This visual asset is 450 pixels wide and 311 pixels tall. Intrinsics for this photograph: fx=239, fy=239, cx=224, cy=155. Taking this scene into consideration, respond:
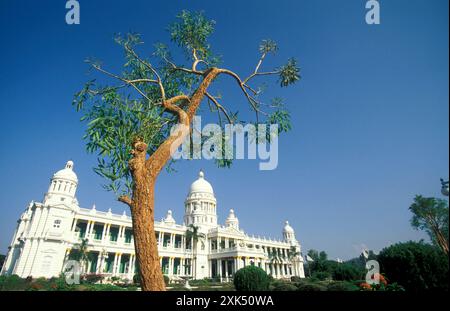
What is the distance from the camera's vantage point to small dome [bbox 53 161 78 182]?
40.0 metres

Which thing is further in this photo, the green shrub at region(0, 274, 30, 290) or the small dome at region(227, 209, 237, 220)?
the small dome at region(227, 209, 237, 220)

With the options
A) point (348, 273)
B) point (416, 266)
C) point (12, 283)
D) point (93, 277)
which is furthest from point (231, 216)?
point (416, 266)

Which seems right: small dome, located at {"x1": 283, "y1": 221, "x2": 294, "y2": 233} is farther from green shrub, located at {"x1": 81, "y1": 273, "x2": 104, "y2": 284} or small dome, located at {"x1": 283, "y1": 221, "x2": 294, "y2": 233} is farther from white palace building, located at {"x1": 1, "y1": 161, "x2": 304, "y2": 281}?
green shrub, located at {"x1": 81, "y1": 273, "x2": 104, "y2": 284}

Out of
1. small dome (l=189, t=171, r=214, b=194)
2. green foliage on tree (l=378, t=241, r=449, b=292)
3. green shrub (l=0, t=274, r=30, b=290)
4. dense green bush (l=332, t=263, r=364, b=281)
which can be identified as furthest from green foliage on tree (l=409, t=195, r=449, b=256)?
green shrub (l=0, t=274, r=30, b=290)

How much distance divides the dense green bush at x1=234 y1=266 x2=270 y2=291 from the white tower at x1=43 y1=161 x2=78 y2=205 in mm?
33271

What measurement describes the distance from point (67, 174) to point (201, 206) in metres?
34.9

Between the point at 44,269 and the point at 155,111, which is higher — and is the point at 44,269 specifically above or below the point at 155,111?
below

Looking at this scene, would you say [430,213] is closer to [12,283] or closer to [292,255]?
[292,255]

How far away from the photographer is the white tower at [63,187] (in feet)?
125

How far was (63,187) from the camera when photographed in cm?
3962

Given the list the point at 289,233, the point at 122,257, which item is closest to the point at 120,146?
the point at 122,257

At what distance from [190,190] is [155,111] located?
2651 inches
